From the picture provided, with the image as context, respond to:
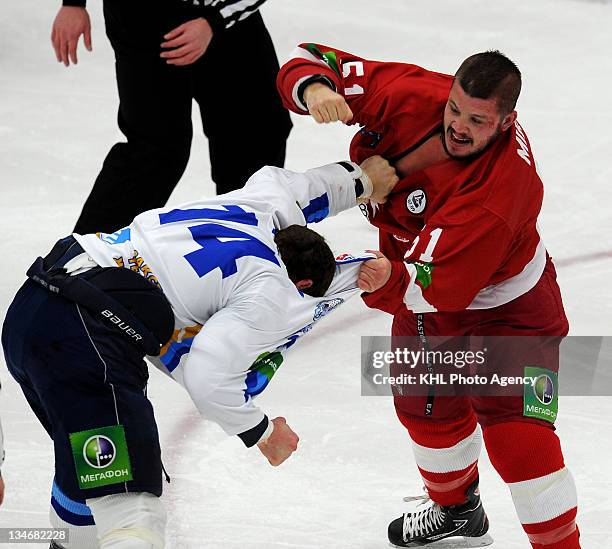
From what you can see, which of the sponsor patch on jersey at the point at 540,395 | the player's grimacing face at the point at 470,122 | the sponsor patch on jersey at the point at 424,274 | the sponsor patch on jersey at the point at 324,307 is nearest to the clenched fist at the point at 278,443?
the sponsor patch on jersey at the point at 324,307

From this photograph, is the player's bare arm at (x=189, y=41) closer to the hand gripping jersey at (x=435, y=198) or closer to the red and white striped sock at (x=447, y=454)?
the hand gripping jersey at (x=435, y=198)

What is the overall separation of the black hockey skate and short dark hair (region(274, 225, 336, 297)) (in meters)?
0.77

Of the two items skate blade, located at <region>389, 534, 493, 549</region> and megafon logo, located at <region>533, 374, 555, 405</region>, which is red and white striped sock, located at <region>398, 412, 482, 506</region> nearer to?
skate blade, located at <region>389, 534, 493, 549</region>

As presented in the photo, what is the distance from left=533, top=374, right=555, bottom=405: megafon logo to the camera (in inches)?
84.0

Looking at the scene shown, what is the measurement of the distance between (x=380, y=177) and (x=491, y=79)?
321mm

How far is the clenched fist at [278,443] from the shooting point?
6.45 feet

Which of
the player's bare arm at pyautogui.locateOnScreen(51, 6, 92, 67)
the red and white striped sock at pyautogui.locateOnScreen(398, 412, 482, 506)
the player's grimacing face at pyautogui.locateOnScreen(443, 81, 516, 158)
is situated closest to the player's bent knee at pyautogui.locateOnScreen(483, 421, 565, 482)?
the red and white striped sock at pyautogui.locateOnScreen(398, 412, 482, 506)

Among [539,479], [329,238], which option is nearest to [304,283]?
[539,479]

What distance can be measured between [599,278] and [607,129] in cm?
146

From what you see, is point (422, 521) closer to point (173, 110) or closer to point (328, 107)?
A: point (328, 107)

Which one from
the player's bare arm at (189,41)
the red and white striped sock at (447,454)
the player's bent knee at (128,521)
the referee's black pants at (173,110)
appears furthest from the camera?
the referee's black pants at (173,110)

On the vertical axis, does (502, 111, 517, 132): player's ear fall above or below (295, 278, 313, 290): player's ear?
above

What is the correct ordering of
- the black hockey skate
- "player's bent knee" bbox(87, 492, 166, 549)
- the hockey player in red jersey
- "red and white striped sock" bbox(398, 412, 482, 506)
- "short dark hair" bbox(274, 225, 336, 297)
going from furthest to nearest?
1. the black hockey skate
2. "red and white striped sock" bbox(398, 412, 482, 506)
3. the hockey player in red jersey
4. "short dark hair" bbox(274, 225, 336, 297)
5. "player's bent knee" bbox(87, 492, 166, 549)

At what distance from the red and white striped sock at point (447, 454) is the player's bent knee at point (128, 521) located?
0.68 metres
